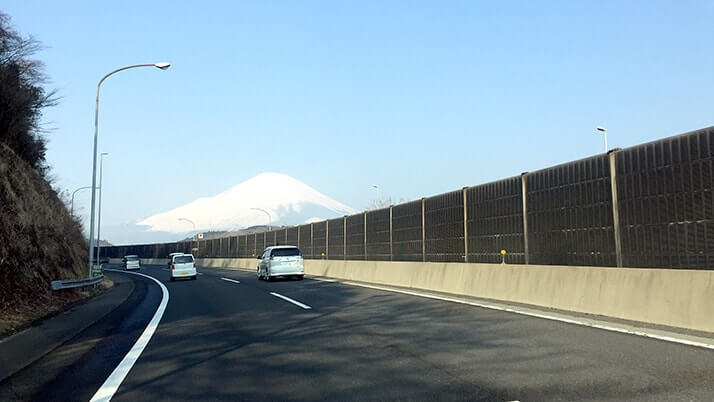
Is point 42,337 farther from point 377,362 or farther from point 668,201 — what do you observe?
point 668,201

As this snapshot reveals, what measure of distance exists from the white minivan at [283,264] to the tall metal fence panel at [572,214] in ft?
50.2

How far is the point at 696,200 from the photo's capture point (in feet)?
31.8

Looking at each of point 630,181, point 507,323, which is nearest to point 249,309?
point 507,323

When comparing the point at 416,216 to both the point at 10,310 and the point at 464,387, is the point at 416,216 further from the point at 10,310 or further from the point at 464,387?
the point at 464,387

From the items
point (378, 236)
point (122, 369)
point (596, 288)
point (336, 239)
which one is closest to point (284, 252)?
point (378, 236)

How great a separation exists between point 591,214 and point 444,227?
791cm

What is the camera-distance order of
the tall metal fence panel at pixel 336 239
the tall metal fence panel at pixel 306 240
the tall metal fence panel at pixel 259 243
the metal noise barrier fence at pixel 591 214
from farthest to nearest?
the tall metal fence panel at pixel 259 243
the tall metal fence panel at pixel 306 240
the tall metal fence panel at pixel 336 239
the metal noise barrier fence at pixel 591 214

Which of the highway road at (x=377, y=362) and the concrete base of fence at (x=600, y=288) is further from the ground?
the concrete base of fence at (x=600, y=288)

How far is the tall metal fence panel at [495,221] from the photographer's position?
15555 millimetres

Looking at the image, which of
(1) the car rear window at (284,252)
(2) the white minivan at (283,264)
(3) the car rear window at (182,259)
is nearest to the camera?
(2) the white minivan at (283,264)

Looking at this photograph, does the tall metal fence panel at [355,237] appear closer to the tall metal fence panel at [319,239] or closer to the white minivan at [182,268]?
the tall metal fence panel at [319,239]

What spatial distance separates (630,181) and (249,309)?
930cm

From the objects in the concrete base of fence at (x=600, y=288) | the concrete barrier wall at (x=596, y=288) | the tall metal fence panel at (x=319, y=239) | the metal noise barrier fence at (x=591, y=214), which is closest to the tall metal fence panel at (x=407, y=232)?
the metal noise barrier fence at (x=591, y=214)

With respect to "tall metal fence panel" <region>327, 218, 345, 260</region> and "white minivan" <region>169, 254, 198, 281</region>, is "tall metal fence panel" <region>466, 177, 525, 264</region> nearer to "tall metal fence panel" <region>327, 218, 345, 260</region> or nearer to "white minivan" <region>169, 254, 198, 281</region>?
"tall metal fence panel" <region>327, 218, 345, 260</region>
